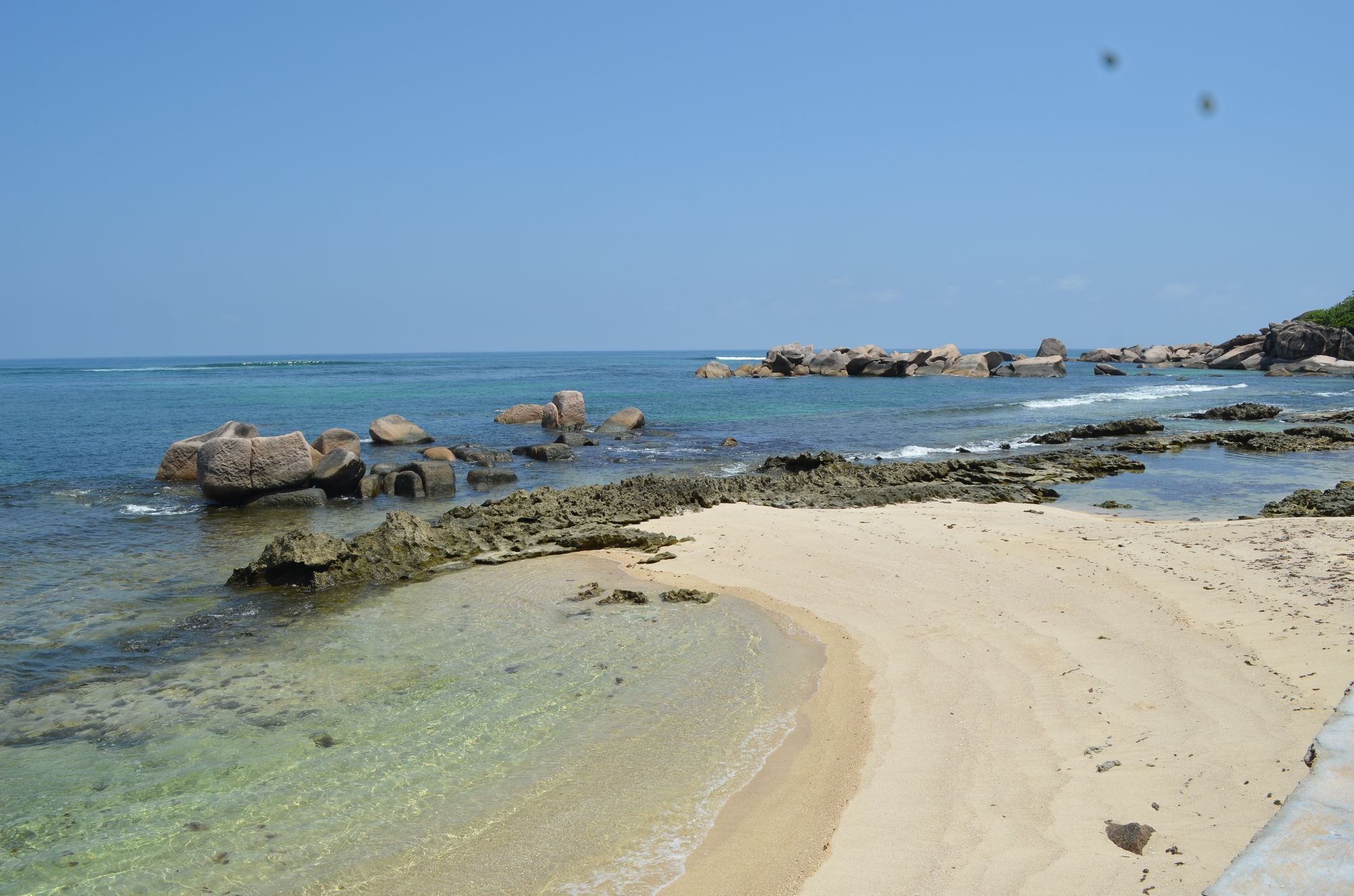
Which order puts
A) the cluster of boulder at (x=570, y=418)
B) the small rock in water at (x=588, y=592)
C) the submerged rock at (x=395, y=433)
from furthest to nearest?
the cluster of boulder at (x=570, y=418) → the submerged rock at (x=395, y=433) → the small rock in water at (x=588, y=592)

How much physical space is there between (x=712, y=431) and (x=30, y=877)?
79.6 ft

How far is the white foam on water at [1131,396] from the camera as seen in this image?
128 ft

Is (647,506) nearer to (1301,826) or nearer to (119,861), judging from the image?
(119,861)

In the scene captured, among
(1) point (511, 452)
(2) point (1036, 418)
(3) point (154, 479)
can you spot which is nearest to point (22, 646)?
(3) point (154, 479)

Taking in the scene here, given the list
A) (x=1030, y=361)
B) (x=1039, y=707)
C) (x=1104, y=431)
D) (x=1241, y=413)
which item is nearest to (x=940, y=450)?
(x=1104, y=431)

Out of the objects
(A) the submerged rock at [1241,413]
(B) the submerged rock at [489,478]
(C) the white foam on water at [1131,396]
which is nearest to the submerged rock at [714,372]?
(C) the white foam on water at [1131,396]

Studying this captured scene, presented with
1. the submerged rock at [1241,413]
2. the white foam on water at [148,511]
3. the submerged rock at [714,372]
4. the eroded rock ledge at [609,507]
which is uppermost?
the submerged rock at [714,372]

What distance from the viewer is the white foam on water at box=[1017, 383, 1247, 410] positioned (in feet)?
128

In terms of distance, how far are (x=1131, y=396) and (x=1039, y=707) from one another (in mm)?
42307

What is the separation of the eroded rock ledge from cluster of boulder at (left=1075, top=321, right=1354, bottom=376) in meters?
49.7

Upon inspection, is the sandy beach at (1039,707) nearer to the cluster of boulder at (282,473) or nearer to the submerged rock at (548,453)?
the cluster of boulder at (282,473)

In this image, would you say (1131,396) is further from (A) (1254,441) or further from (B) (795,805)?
(B) (795,805)

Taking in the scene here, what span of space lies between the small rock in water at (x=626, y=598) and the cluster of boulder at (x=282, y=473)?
8.30 m

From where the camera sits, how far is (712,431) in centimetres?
2792
